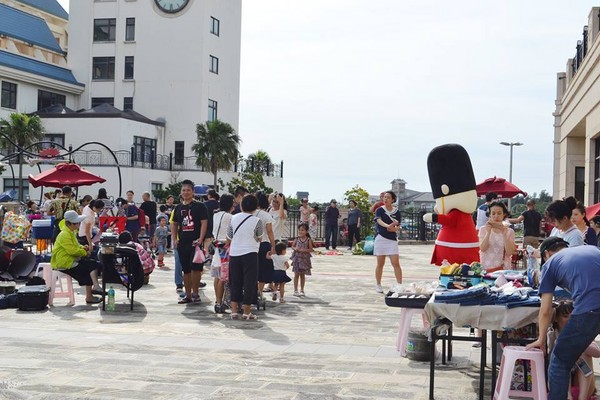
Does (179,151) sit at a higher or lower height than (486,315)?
higher

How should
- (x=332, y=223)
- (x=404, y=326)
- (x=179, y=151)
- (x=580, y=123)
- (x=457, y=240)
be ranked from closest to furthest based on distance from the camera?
(x=404, y=326) → (x=457, y=240) → (x=580, y=123) → (x=332, y=223) → (x=179, y=151)

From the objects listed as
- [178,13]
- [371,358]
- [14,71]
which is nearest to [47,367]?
[371,358]

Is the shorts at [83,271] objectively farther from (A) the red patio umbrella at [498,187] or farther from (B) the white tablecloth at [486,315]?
(A) the red patio umbrella at [498,187]

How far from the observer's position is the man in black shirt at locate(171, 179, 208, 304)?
508 inches

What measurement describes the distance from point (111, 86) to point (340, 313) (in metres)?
50.4

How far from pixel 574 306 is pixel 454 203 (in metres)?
4.05

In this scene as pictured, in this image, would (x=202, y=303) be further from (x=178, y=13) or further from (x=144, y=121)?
(x=178, y=13)

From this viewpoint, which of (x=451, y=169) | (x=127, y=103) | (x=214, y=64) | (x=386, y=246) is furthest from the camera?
(x=214, y=64)

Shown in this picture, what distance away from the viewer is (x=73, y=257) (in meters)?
12.6

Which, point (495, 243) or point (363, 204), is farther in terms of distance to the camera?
point (363, 204)

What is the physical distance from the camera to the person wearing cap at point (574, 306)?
5.84 meters

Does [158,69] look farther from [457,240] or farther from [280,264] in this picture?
[457,240]

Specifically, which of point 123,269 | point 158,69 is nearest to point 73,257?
point 123,269

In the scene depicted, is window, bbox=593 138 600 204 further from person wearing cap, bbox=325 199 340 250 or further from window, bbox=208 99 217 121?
window, bbox=208 99 217 121
